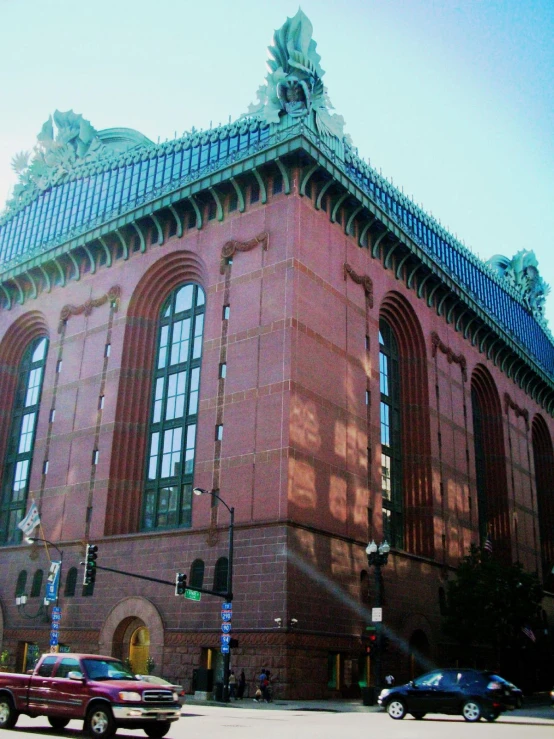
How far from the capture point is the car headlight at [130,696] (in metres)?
15.5

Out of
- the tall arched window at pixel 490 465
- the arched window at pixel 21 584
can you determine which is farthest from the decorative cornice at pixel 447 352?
the arched window at pixel 21 584

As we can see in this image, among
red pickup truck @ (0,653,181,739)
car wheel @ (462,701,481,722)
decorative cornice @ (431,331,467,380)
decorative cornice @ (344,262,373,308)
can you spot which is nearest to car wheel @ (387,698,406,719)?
car wheel @ (462,701,481,722)

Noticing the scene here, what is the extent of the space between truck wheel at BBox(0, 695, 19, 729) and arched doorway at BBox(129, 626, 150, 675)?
22.2 metres

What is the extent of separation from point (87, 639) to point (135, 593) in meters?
4.07

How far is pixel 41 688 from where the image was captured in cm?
1684

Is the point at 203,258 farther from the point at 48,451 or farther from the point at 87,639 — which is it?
the point at 87,639

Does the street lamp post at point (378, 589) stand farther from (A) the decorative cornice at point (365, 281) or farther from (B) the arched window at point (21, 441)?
(B) the arched window at point (21, 441)

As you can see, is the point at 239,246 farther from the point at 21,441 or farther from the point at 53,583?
the point at 21,441

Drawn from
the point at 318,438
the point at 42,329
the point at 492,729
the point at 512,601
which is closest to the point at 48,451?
the point at 42,329

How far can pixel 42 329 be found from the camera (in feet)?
183

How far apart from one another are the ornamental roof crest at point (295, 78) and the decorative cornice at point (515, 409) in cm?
3048

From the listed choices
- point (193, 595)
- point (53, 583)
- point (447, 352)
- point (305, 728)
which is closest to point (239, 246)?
point (193, 595)

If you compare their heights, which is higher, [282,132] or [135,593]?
[282,132]

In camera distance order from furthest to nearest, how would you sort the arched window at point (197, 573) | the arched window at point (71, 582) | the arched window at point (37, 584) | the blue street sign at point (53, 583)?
the arched window at point (37, 584) → the arched window at point (71, 582) → the blue street sign at point (53, 583) → the arched window at point (197, 573)
